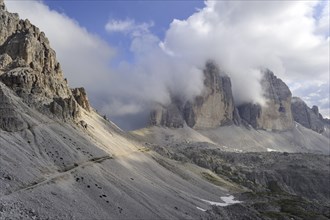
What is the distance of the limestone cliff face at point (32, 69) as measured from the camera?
12200cm

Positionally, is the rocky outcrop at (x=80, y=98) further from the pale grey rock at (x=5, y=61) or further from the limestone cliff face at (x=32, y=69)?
the pale grey rock at (x=5, y=61)

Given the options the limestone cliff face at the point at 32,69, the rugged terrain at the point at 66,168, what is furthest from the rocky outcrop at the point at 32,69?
the rugged terrain at the point at 66,168

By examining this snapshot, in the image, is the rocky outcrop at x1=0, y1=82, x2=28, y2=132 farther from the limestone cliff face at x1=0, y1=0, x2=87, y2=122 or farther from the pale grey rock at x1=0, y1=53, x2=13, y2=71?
the pale grey rock at x1=0, y1=53, x2=13, y2=71

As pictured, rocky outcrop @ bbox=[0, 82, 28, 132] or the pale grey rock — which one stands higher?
the pale grey rock

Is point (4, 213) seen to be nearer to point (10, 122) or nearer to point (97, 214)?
point (97, 214)

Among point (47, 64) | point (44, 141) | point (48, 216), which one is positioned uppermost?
point (47, 64)

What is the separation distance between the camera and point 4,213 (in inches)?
1863

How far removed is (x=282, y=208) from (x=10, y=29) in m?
114

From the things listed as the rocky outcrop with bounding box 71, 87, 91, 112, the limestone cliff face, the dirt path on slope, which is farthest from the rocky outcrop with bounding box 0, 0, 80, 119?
the dirt path on slope

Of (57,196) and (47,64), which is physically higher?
(47,64)

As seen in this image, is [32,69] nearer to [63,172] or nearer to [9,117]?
[9,117]

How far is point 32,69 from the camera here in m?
140

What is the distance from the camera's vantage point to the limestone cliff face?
122m

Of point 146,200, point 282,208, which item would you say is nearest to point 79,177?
point 146,200
